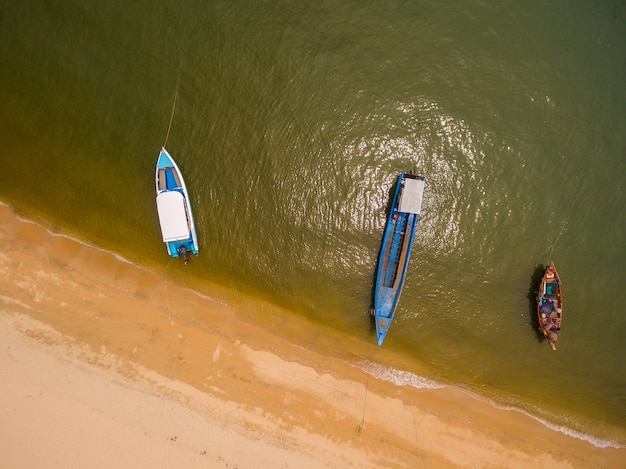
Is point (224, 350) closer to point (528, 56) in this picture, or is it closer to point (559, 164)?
point (559, 164)

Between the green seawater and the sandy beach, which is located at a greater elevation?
the green seawater

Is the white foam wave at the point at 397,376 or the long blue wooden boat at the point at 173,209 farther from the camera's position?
the white foam wave at the point at 397,376

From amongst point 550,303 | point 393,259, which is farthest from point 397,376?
point 550,303

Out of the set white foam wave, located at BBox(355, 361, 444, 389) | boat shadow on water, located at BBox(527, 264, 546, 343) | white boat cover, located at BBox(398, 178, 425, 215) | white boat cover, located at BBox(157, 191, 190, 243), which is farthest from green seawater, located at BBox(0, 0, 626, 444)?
white boat cover, located at BBox(398, 178, 425, 215)

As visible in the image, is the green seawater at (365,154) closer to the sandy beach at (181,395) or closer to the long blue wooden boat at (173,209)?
the long blue wooden boat at (173,209)

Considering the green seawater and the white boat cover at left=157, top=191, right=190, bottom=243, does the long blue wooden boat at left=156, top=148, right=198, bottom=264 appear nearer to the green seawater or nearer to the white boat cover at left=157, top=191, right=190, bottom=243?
the white boat cover at left=157, top=191, right=190, bottom=243

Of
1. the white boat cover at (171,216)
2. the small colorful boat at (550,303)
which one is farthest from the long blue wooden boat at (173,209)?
the small colorful boat at (550,303)

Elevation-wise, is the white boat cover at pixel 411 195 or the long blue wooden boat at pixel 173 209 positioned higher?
the white boat cover at pixel 411 195

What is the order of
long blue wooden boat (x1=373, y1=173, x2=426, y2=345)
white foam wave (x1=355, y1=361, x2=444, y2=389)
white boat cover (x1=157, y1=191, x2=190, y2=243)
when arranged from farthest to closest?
white foam wave (x1=355, y1=361, x2=444, y2=389) < long blue wooden boat (x1=373, y1=173, x2=426, y2=345) < white boat cover (x1=157, y1=191, x2=190, y2=243)
